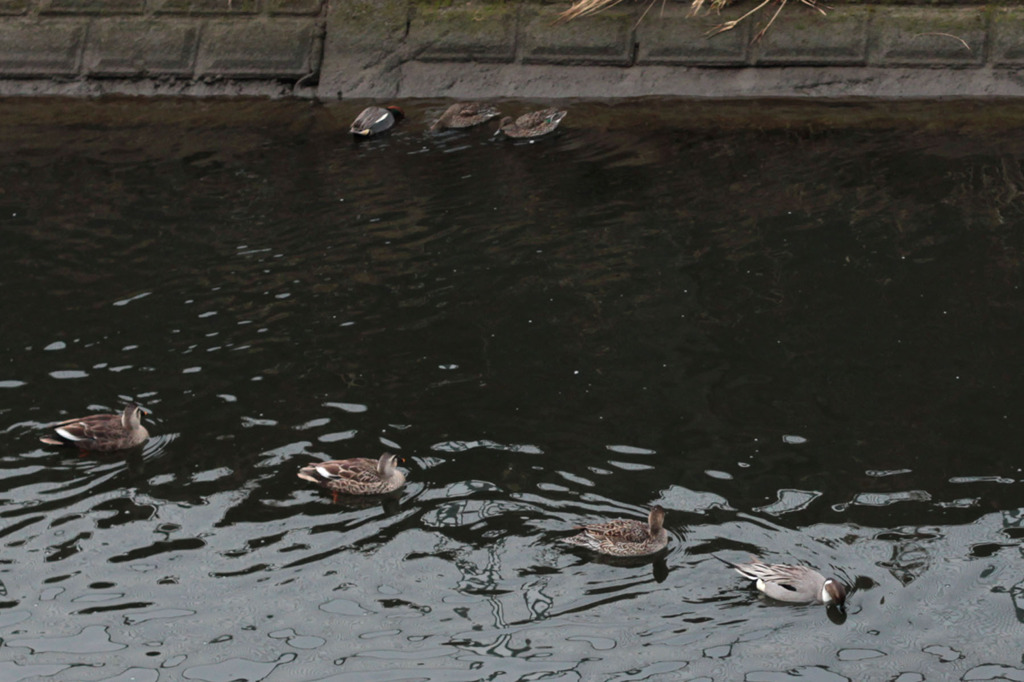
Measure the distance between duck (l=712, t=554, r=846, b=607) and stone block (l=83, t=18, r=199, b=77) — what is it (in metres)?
12.7

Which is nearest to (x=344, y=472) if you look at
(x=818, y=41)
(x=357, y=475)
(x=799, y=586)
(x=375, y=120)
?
(x=357, y=475)

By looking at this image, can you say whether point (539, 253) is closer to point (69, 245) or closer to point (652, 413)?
point (652, 413)

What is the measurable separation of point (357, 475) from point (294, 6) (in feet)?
35.8

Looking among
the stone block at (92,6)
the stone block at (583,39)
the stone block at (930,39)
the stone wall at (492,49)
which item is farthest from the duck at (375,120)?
the stone block at (930,39)

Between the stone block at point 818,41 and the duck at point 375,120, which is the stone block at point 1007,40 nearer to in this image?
the stone block at point 818,41

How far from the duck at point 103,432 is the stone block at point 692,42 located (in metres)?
9.67

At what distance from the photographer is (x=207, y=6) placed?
61.9 ft

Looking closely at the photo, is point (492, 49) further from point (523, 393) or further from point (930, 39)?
point (523, 393)

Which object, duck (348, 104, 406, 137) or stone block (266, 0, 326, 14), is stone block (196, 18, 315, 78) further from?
duck (348, 104, 406, 137)

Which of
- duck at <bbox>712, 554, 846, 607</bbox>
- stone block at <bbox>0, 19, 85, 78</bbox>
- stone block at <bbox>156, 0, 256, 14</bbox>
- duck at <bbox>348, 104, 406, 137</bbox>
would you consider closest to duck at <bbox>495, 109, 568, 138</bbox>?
duck at <bbox>348, 104, 406, 137</bbox>

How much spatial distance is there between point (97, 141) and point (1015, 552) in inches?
475

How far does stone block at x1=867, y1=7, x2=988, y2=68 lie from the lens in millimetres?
17078

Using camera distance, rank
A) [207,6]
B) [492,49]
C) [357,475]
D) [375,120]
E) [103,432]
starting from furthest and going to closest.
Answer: [207,6] → [492,49] → [375,120] → [103,432] → [357,475]

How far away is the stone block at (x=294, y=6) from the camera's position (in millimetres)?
18750
